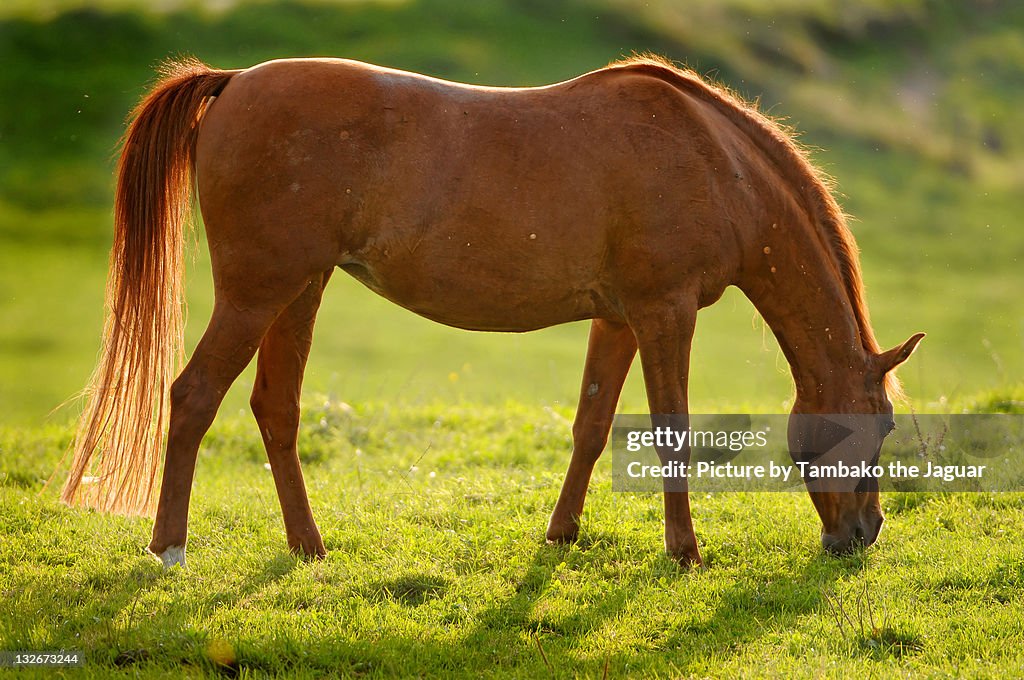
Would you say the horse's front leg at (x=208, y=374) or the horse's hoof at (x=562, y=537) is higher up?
the horse's front leg at (x=208, y=374)

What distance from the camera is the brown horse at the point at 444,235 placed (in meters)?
4.83

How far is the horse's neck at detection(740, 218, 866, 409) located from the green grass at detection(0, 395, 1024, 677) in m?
0.96

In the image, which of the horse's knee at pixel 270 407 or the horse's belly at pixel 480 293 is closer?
the horse's belly at pixel 480 293

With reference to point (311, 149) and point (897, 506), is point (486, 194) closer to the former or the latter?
point (311, 149)

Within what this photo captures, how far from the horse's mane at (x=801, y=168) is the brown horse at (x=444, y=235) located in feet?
0.04

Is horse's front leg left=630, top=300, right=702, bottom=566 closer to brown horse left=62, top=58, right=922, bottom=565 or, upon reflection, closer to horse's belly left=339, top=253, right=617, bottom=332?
brown horse left=62, top=58, right=922, bottom=565

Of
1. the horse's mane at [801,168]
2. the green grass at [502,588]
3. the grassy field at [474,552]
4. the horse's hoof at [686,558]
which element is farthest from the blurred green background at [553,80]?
the horse's hoof at [686,558]

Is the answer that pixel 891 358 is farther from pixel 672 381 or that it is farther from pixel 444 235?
pixel 444 235

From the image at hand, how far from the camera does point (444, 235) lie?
4914 millimetres

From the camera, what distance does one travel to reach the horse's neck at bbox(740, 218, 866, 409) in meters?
5.38

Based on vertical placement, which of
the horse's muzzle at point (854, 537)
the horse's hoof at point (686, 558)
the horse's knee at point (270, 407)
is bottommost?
the horse's hoof at point (686, 558)

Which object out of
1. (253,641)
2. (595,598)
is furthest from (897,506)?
(253,641)

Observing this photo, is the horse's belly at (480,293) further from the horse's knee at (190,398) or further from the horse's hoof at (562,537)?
the horse's hoof at (562,537)

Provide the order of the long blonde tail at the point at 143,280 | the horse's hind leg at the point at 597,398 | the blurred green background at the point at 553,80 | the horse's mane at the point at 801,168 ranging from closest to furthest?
the long blonde tail at the point at 143,280 → the horse's mane at the point at 801,168 → the horse's hind leg at the point at 597,398 → the blurred green background at the point at 553,80
